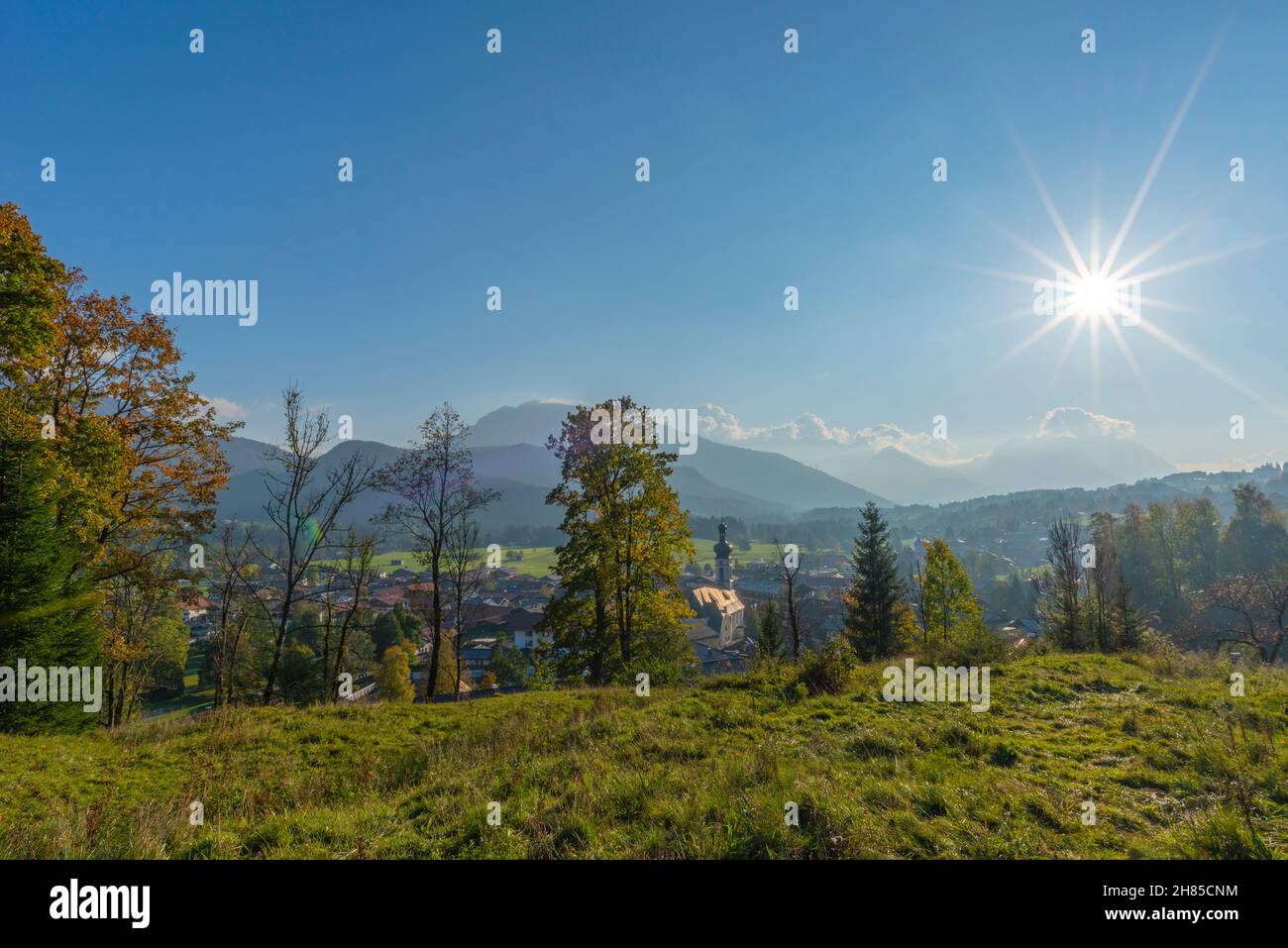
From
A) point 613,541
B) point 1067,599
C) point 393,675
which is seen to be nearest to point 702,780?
point 613,541

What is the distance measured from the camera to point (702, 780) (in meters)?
6.21

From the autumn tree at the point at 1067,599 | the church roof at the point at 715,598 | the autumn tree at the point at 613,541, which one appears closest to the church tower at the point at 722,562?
the church roof at the point at 715,598

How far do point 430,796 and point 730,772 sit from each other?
13.3ft

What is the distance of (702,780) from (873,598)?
32.0 m

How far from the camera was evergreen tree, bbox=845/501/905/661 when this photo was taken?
1300 inches

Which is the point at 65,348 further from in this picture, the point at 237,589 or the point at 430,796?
the point at 430,796

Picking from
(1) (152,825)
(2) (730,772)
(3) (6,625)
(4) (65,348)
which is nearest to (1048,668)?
(2) (730,772)

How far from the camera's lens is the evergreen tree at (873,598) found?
1300 inches

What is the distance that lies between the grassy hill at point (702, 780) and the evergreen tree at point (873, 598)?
2083 cm

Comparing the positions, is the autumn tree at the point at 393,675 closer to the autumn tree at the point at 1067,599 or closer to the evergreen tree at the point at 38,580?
the evergreen tree at the point at 38,580

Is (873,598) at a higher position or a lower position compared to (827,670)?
lower

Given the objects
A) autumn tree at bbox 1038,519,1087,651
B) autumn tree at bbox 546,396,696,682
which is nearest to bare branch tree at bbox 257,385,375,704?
autumn tree at bbox 546,396,696,682

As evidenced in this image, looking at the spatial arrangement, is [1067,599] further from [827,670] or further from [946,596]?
[827,670]
